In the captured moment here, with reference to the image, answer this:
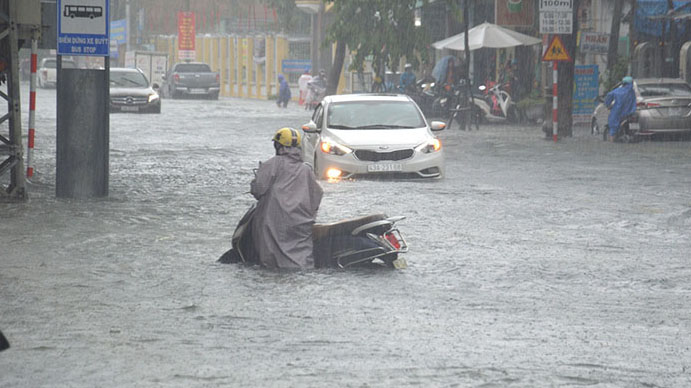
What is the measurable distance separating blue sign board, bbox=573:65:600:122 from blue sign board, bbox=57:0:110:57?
61.0ft

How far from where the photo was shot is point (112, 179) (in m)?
19.0

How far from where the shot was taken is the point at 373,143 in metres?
18.8

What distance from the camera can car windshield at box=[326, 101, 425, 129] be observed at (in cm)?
1970

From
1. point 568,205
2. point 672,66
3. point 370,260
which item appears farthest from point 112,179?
point 672,66

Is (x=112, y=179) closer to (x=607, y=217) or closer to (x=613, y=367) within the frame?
(x=607, y=217)

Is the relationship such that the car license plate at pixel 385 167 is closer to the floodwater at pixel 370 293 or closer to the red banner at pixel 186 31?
the floodwater at pixel 370 293

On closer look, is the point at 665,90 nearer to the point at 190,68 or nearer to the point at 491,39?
the point at 491,39

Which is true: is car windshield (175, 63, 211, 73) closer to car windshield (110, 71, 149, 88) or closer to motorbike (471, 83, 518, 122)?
car windshield (110, 71, 149, 88)

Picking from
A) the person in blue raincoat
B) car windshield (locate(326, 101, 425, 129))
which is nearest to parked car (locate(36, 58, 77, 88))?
the person in blue raincoat

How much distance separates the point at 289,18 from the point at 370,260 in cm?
5259

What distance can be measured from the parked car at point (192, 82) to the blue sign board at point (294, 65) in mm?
6666

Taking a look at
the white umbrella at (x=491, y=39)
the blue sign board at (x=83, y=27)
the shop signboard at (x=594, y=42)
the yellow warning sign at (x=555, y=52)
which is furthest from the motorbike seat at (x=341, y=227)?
the white umbrella at (x=491, y=39)

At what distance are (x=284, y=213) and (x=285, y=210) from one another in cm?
3

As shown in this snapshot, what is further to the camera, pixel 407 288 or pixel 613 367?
pixel 407 288
